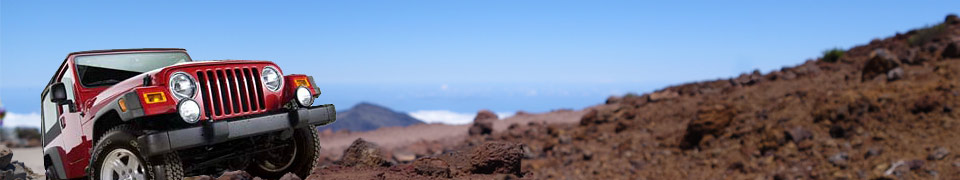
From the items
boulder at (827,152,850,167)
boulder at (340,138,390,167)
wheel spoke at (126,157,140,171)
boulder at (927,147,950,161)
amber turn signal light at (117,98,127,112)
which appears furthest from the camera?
boulder at (827,152,850,167)

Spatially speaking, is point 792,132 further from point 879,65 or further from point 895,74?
point 879,65

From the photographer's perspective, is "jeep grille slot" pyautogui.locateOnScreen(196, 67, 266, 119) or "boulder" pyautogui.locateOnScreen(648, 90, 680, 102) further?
"boulder" pyautogui.locateOnScreen(648, 90, 680, 102)

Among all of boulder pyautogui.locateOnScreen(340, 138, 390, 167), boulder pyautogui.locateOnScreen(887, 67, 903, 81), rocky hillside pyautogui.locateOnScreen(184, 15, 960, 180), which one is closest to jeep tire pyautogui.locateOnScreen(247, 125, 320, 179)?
boulder pyautogui.locateOnScreen(340, 138, 390, 167)

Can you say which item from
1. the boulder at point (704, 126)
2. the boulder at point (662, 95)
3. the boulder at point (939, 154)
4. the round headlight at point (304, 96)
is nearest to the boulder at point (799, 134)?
the boulder at point (704, 126)

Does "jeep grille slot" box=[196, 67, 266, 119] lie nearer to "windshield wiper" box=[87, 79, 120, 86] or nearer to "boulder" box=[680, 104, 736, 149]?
"windshield wiper" box=[87, 79, 120, 86]

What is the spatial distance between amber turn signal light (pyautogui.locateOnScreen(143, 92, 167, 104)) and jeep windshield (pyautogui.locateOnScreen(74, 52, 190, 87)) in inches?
45.8

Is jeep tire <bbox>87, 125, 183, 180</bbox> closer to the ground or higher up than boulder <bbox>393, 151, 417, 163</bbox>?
higher up

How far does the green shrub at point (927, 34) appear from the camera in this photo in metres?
26.2

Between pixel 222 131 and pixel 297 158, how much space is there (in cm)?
110

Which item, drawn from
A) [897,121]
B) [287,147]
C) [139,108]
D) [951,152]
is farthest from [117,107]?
[897,121]

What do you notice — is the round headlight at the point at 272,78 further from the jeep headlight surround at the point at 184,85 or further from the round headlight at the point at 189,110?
the round headlight at the point at 189,110

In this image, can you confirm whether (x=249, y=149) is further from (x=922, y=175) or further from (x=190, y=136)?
(x=922, y=175)

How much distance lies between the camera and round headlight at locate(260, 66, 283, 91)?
18.7 feet

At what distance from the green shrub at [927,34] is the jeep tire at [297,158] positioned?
26408 millimetres
